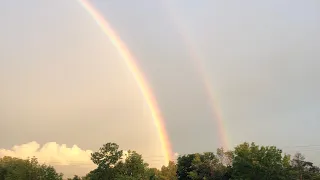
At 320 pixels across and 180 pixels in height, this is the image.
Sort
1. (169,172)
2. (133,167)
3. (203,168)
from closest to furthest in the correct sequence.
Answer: (133,167) → (203,168) → (169,172)

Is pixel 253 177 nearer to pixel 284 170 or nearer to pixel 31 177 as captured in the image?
pixel 284 170

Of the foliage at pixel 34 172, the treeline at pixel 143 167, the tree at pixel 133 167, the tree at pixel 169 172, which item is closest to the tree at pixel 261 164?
the treeline at pixel 143 167

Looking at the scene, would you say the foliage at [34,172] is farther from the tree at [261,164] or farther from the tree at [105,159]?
the tree at [261,164]

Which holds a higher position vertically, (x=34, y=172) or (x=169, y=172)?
(x=169, y=172)

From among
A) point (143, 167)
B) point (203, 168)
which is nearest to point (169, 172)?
point (203, 168)

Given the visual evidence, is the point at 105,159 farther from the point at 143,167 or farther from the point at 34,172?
the point at 34,172

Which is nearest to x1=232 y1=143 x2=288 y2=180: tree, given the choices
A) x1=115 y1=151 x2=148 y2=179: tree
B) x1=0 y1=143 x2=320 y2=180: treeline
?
x1=0 y1=143 x2=320 y2=180: treeline

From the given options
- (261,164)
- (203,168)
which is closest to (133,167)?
(261,164)

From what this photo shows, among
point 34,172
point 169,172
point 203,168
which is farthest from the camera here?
point 169,172

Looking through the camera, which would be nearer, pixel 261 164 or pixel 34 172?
pixel 261 164

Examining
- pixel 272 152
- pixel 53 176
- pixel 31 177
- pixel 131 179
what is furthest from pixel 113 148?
pixel 272 152

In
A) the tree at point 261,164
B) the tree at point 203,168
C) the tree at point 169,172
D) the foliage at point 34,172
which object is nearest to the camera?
the tree at point 261,164

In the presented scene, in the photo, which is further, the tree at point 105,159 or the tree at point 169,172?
the tree at point 169,172

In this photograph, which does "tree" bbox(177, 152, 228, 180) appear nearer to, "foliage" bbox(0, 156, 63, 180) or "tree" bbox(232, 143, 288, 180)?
"tree" bbox(232, 143, 288, 180)
